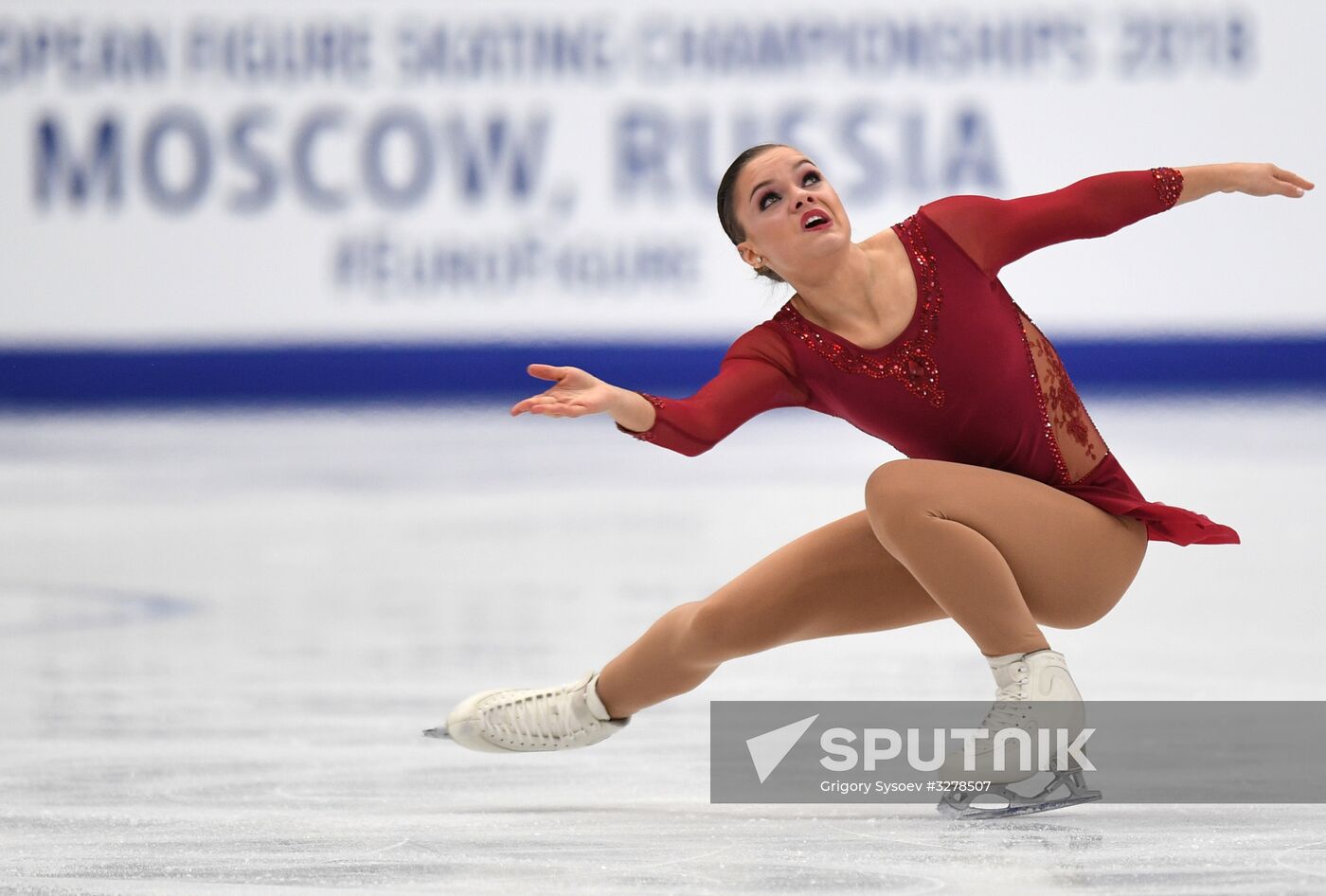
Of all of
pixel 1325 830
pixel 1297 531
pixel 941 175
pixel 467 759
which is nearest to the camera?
pixel 1325 830

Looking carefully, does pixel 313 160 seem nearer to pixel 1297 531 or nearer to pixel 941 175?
pixel 941 175

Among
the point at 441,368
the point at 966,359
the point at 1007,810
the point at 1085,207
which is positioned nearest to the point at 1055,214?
the point at 1085,207

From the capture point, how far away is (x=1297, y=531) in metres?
4.55

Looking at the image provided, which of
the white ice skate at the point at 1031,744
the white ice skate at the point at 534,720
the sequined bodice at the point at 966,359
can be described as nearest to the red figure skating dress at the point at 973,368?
the sequined bodice at the point at 966,359

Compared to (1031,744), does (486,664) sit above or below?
below

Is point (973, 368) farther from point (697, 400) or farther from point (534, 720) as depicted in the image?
point (534, 720)

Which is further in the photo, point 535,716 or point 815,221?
point 535,716

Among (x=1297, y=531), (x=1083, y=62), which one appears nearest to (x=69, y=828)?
(x=1297, y=531)

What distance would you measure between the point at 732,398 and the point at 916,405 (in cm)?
23

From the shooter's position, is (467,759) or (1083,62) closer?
(467,759)

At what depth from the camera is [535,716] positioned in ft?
7.37

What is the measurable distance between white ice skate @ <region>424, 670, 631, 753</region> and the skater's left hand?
1.01m

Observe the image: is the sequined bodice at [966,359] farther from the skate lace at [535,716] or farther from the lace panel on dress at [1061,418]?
the skate lace at [535,716]

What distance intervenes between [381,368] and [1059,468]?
580 cm
